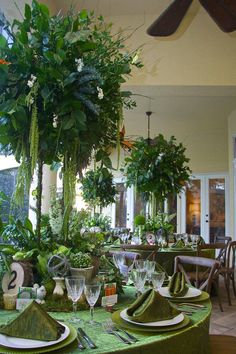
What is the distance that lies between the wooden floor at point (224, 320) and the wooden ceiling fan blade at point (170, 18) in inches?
126

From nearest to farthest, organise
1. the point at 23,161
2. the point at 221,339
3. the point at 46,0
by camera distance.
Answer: the point at 23,161 < the point at 221,339 < the point at 46,0

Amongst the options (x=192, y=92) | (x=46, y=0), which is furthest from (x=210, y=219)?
(x=46, y=0)

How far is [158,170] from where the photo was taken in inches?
226

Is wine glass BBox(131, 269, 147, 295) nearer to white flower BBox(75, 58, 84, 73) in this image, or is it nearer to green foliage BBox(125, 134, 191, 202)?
white flower BBox(75, 58, 84, 73)

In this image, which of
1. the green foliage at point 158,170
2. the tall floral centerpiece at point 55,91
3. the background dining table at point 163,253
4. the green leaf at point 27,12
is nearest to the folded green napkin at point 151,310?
the tall floral centerpiece at point 55,91

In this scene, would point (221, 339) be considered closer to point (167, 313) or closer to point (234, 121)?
point (167, 313)

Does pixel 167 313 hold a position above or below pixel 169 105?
below

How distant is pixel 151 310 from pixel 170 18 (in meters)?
2.64

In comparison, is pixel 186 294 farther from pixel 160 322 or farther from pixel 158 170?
pixel 158 170

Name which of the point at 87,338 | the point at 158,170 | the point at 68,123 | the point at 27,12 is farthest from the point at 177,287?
the point at 158,170

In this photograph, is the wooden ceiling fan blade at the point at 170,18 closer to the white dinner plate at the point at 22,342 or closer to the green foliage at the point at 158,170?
the green foliage at the point at 158,170

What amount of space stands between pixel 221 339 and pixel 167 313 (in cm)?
80

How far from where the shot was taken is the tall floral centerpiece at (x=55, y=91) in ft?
5.68

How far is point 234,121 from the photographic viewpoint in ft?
27.0
